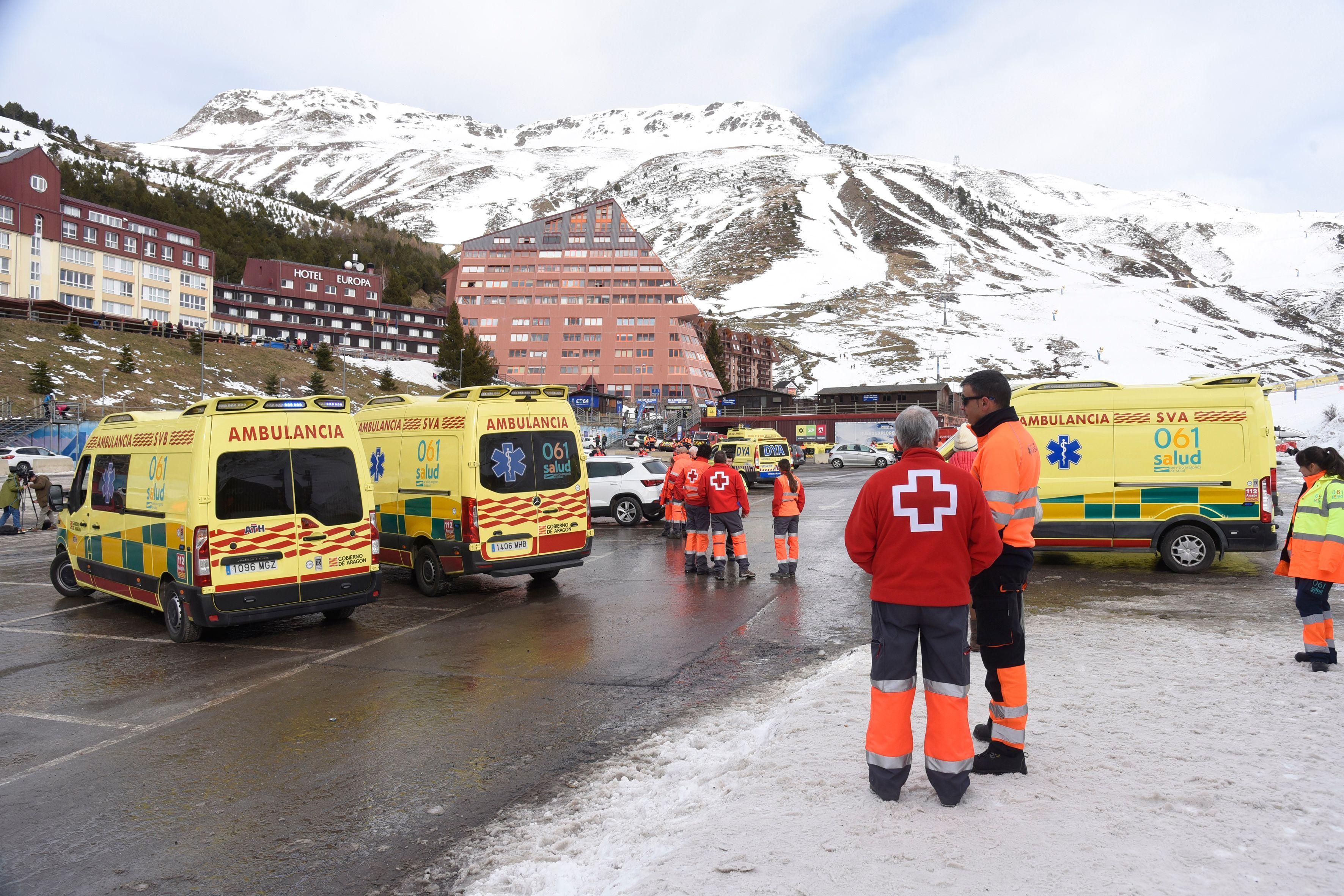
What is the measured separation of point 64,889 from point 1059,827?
4.35 meters

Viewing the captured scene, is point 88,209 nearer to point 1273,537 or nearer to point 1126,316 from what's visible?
point 1273,537

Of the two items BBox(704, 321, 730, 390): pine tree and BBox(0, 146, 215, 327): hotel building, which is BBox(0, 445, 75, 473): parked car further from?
BBox(704, 321, 730, 390): pine tree

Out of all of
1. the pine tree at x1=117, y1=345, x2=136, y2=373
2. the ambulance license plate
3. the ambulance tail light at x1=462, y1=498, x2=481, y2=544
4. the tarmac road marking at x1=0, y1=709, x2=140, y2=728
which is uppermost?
the pine tree at x1=117, y1=345, x2=136, y2=373

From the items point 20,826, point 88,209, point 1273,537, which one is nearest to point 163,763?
point 20,826

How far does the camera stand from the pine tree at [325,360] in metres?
74.6

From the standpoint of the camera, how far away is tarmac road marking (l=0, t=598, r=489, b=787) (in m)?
5.15

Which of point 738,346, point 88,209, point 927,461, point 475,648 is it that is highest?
point 88,209

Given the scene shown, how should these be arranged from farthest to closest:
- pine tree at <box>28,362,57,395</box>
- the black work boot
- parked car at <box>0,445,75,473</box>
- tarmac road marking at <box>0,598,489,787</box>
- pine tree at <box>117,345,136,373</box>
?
1. pine tree at <box>117,345,136,373</box>
2. pine tree at <box>28,362,57,395</box>
3. parked car at <box>0,445,75,473</box>
4. tarmac road marking at <box>0,598,489,787</box>
5. the black work boot

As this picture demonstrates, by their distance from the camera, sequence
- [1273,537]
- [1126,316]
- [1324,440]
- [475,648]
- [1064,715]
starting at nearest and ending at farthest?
[1064,715]
[475,648]
[1273,537]
[1324,440]
[1126,316]

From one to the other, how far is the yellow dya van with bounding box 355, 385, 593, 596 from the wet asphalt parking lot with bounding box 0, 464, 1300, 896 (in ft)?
1.92

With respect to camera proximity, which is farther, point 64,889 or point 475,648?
point 475,648

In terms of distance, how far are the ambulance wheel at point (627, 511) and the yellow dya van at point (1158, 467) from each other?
10.1 m

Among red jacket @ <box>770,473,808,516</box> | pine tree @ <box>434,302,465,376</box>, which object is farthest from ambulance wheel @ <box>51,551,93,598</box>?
pine tree @ <box>434,302,465,376</box>

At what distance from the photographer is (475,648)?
7984mm
